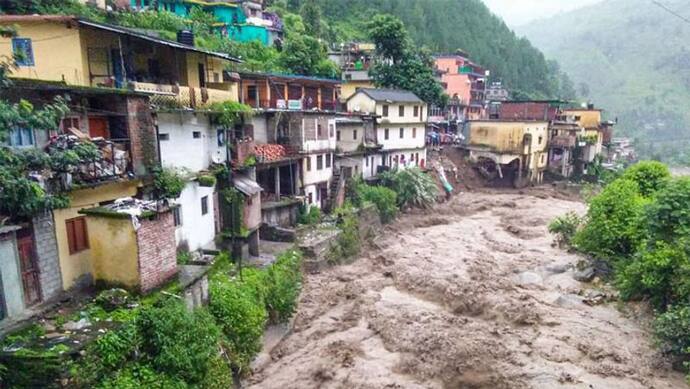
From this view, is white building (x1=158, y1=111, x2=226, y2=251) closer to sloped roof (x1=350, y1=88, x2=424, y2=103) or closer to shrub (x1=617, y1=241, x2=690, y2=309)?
shrub (x1=617, y1=241, x2=690, y2=309)

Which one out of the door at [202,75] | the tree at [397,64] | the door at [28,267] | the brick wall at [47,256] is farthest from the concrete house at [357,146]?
the door at [28,267]

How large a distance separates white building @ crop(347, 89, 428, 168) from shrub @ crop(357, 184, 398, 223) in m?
5.17

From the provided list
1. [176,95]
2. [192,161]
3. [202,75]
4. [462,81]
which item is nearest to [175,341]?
[192,161]

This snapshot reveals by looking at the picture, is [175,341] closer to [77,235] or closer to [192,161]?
[77,235]

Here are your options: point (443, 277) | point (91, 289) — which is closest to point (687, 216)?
point (443, 277)

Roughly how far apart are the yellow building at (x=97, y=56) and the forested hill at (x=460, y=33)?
61626mm

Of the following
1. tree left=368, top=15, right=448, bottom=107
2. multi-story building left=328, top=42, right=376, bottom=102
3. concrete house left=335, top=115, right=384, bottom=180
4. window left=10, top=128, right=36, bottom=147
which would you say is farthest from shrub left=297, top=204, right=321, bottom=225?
multi-story building left=328, top=42, right=376, bottom=102

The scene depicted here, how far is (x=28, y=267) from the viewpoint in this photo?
1267 cm

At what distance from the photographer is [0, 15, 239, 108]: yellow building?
1698cm

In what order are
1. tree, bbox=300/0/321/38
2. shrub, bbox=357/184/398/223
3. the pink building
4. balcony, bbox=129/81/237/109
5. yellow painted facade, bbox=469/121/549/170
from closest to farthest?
balcony, bbox=129/81/237/109
shrub, bbox=357/184/398/223
yellow painted facade, bbox=469/121/549/170
tree, bbox=300/0/321/38
the pink building

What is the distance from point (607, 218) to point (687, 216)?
18.7ft

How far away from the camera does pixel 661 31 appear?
169m

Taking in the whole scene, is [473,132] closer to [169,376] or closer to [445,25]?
[169,376]

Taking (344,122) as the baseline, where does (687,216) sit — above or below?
below
